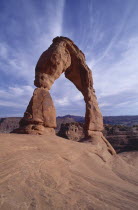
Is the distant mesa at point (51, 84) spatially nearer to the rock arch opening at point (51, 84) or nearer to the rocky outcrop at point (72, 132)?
the rock arch opening at point (51, 84)

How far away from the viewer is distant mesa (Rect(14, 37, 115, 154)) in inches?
279

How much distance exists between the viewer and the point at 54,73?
8.77 m

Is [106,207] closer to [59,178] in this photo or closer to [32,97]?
[59,178]

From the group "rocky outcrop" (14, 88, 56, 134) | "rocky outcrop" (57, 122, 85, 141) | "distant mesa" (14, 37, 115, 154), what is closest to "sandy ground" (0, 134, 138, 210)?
"rocky outcrop" (14, 88, 56, 134)

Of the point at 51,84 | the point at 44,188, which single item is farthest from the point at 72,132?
the point at 44,188

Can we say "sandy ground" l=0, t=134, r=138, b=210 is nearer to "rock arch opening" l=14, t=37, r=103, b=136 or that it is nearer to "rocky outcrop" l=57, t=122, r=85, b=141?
"rock arch opening" l=14, t=37, r=103, b=136

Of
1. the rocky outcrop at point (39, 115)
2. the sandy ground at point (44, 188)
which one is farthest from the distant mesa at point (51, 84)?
the sandy ground at point (44, 188)

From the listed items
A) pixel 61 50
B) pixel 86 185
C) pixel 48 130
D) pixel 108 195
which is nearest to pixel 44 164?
pixel 86 185

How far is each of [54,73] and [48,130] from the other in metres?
3.08

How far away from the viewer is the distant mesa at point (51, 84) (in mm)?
7094

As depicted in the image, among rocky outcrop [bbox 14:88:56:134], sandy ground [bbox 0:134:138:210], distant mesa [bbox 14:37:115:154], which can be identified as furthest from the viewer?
distant mesa [bbox 14:37:115:154]

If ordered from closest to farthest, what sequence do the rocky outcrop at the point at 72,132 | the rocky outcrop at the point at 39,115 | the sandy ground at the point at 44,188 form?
the sandy ground at the point at 44,188 < the rocky outcrop at the point at 39,115 < the rocky outcrop at the point at 72,132

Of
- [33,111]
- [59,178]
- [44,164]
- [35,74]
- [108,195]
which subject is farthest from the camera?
[35,74]

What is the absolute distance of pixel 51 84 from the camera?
341 inches
